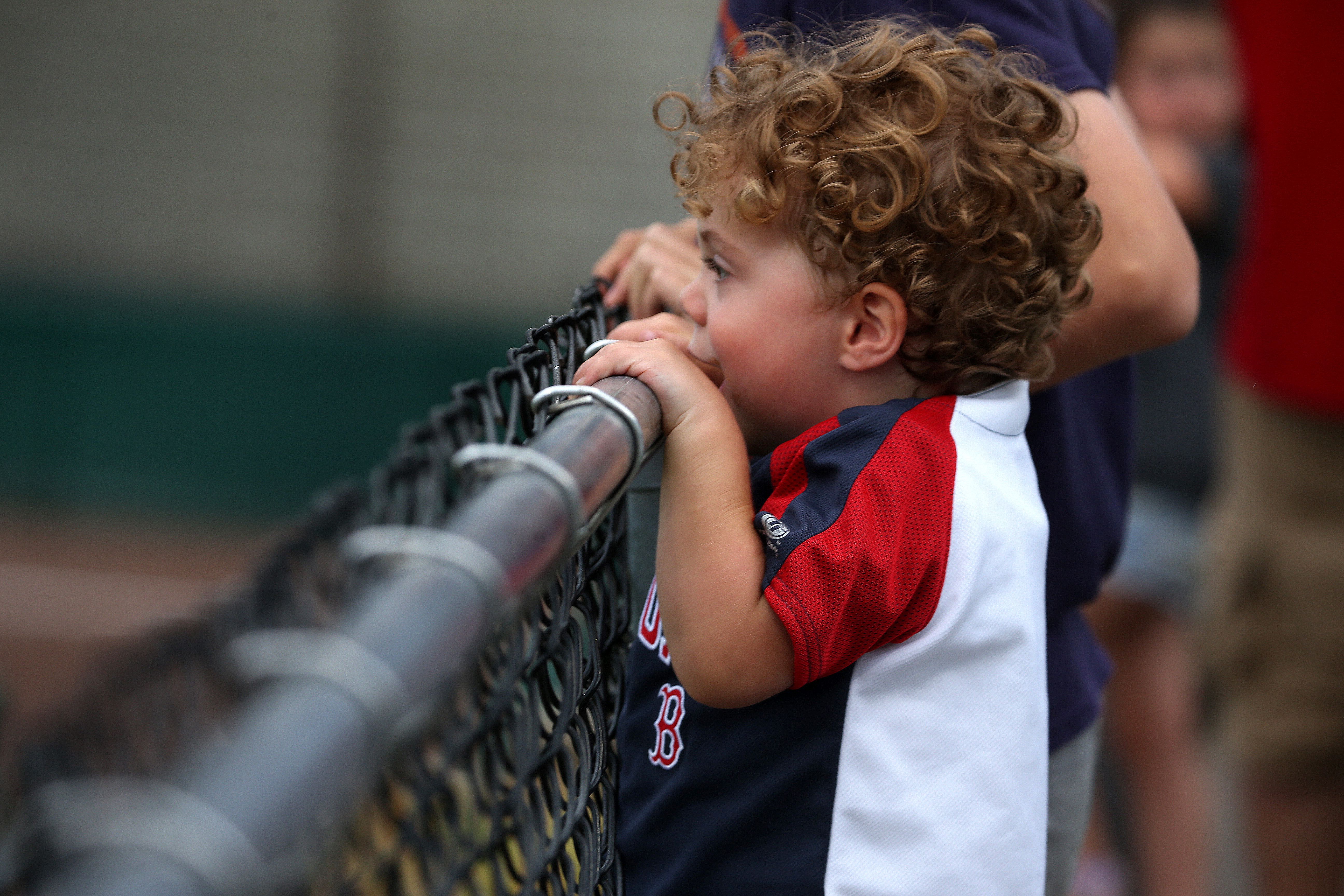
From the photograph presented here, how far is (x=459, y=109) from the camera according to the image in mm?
8047

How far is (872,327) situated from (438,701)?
2.72 feet

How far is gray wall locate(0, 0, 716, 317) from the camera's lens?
7918 millimetres

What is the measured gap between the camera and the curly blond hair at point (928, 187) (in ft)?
4.40

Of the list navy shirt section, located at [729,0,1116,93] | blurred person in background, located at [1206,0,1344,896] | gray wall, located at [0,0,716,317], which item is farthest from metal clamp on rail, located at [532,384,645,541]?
gray wall, located at [0,0,716,317]

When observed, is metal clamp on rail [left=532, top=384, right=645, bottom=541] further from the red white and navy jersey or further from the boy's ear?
the boy's ear

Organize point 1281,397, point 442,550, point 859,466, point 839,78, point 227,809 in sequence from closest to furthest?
point 227,809
point 442,550
point 859,466
point 839,78
point 1281,397

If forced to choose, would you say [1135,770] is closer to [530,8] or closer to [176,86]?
[530,8]

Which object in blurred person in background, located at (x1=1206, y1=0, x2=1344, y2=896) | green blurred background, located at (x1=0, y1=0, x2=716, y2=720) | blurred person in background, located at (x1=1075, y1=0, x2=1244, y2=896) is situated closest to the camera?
blurred person in background, located at (x1=1206, y1=0, x2=1344, y2=896)

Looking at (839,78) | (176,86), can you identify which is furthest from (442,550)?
(176,86)

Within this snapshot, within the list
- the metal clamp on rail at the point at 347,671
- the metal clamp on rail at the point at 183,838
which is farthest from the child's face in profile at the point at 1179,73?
the metal clamp on rail at the point at 183,838

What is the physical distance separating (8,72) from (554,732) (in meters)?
8.16

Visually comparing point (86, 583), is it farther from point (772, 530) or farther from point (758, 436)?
point (772, 530)

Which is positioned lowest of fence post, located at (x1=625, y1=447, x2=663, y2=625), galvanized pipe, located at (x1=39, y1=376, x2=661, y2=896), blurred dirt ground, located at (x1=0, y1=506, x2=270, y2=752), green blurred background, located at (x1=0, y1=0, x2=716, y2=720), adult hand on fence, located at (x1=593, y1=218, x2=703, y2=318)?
galvanized pipe, located at (x1=39, y1=376, x2=661, y2=896)

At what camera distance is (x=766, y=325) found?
4.56 feet
